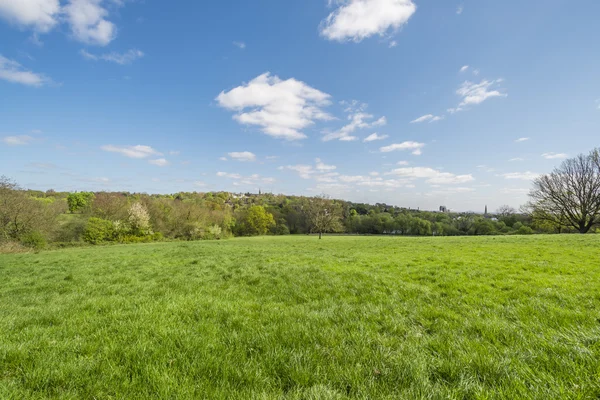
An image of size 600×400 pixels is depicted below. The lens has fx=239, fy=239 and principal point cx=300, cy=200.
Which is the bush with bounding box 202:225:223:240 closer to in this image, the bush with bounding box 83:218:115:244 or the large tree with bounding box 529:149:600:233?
the bush with bounding box 83:218:115:244

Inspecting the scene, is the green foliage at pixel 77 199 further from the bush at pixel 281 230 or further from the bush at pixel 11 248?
the bush at pixel 281 230

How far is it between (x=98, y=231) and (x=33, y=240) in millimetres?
10439

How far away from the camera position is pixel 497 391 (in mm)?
2480

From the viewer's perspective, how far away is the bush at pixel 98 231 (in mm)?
42031

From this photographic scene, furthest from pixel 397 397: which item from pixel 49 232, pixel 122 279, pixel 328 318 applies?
pixel 49 232

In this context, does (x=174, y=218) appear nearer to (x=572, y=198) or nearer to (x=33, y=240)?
(x=33, y=240)

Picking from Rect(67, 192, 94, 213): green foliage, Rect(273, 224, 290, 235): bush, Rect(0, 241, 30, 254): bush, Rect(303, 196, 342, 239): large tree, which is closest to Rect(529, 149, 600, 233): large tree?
Rect(303, 196, 342, 239): large tree

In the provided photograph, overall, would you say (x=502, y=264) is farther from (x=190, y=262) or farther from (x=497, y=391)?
(x=190, y=262)

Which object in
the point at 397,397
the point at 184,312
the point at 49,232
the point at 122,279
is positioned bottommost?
the point at 49,232

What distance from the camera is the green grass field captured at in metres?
2.64

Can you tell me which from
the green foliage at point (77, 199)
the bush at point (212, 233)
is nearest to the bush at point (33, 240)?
the bush at point (212, 233)

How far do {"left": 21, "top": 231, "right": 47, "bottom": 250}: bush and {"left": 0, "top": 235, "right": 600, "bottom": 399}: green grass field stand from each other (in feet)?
121

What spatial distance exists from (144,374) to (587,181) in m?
62.2

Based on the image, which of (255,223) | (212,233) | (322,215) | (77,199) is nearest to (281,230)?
(255,223)
